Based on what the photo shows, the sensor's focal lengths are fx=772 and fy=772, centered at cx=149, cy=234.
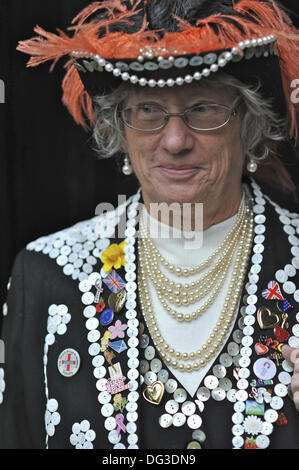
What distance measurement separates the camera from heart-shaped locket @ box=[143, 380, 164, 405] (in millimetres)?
1953

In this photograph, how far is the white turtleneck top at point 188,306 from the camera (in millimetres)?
1989

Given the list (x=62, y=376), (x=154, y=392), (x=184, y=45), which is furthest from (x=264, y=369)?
(x=184, y=45)

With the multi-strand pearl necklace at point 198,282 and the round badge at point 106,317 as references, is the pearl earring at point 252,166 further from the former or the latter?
the round badge at point 106,317

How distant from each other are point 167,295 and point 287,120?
59cm

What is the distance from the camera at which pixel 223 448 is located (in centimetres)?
190

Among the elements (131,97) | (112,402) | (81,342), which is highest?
(131,97)

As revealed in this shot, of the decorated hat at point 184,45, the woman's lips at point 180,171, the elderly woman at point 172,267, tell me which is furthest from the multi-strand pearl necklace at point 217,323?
the decorated hat at point 184,45

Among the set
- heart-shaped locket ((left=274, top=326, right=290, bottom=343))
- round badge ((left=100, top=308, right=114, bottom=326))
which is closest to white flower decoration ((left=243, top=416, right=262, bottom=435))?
heart-shaped locket ((left=274, top=326, right=290, bottom=343))

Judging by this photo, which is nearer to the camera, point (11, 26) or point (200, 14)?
point (200, 14)

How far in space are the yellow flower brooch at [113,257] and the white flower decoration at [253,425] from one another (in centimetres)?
55

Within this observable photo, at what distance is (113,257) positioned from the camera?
215cm

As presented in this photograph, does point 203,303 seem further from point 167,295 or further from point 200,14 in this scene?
point 200,14

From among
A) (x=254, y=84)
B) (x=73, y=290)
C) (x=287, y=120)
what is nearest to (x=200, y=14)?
(x=254, y=84)

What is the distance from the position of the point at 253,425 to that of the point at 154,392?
262 millimetres
